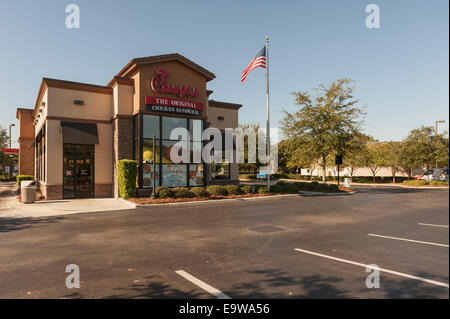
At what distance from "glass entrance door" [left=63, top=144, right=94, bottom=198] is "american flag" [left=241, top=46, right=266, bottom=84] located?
1209cm

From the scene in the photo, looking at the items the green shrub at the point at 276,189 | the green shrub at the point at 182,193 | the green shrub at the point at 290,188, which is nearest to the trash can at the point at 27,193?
the green shrub at the point at 182,193

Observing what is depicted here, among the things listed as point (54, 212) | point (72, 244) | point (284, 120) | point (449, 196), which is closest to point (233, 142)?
point (284, 120)

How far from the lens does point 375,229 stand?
9672 millimetres

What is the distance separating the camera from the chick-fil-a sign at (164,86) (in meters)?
19.8

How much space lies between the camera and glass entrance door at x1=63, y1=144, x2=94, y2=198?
760 inches

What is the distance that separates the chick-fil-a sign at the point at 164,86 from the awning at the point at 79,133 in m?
5.03

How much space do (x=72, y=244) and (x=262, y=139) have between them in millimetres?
41254

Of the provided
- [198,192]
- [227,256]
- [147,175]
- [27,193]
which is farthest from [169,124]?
[227,256]

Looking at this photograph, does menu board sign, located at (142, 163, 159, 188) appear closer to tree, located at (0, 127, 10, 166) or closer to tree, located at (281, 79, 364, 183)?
tree, located at (281, 79, 364, 183)

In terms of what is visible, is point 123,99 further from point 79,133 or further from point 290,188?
point 290,188

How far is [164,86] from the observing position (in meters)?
20.0

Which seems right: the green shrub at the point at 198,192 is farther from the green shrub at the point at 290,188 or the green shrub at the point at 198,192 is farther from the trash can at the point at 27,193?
the trash can at the point at 27,193

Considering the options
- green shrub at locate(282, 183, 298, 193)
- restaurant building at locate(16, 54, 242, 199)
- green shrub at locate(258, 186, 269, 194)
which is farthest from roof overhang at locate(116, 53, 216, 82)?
green shrub at locate(282, 183, 298, 193)
